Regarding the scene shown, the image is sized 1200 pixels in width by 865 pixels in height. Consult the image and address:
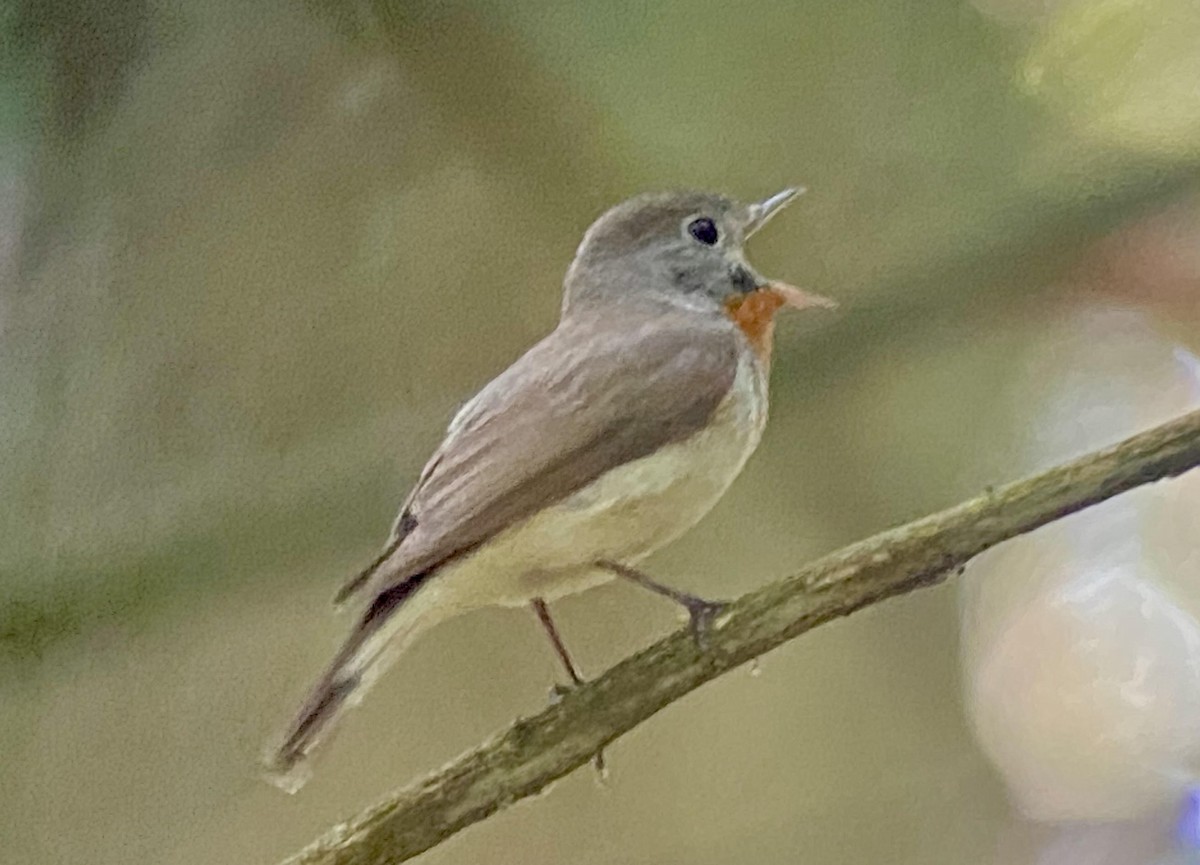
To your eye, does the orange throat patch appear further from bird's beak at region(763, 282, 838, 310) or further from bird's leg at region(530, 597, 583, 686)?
bird's leg at region(530, 597, 583, 686)

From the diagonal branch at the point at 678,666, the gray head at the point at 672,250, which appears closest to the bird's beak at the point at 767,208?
the gray head at the point at 672,250

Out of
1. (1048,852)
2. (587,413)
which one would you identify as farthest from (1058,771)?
(587,413)

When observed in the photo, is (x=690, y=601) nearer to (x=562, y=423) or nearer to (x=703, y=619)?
(x=703, y=619)

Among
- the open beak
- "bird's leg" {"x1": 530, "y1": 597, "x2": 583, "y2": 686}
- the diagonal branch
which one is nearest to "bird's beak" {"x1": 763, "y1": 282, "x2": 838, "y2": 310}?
the open beak

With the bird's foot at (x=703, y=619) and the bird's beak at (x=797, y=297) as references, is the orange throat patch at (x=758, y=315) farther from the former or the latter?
the bird's foot at (x=703, y=619)

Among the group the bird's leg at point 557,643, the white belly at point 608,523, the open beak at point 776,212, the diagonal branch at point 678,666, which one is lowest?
the diagonal branch at point 678,666

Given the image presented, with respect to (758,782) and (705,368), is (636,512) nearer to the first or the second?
(705,368)

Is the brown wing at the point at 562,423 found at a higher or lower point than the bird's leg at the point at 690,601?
higher

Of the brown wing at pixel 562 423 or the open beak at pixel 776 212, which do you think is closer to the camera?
the brown wing at pixel 562 423
